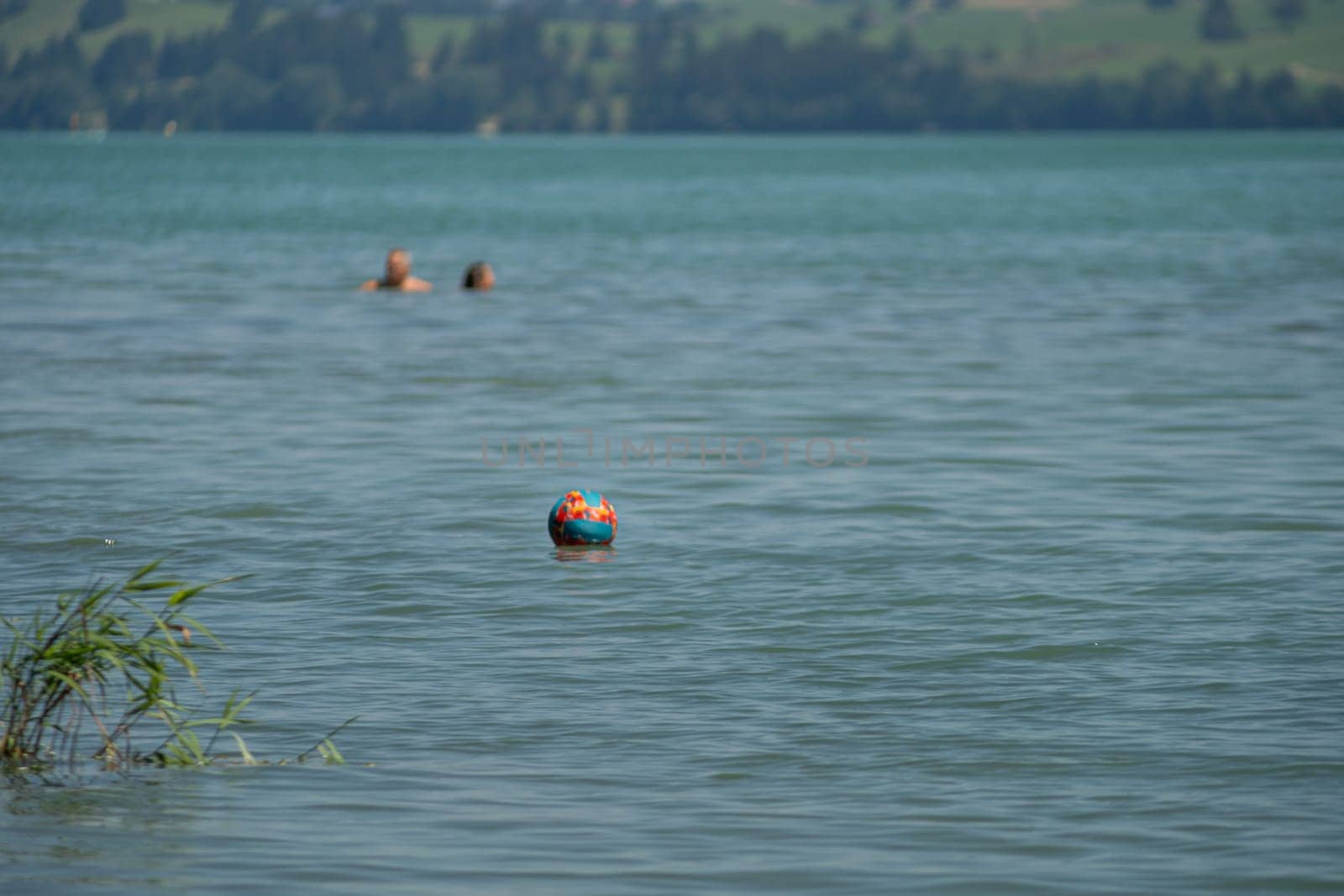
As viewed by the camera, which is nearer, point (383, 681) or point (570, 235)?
point (383, 681)

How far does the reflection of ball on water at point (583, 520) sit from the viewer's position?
14.6 m

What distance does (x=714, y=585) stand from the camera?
44.0 feet

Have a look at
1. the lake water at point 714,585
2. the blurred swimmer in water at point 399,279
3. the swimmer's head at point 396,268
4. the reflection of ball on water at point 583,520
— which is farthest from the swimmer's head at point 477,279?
the reflection of ball on water at point 583,520

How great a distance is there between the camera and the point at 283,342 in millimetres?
29672

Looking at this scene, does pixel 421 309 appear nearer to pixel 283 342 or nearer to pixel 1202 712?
pixel 283 342

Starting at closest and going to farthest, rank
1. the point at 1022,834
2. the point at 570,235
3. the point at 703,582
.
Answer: the point at 1022,834
the point at 703,582
the point at 570,235

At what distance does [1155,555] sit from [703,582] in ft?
11.4

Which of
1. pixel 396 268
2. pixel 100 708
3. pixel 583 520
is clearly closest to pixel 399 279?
pixel 396 268

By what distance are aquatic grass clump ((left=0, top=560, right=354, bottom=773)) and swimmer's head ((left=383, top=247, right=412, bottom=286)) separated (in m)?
26.7

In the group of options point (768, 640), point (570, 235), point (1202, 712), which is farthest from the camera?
point (570, 235)

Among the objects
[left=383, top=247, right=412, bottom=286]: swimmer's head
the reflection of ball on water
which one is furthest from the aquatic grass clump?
[left=383, top=247, right=412, bottom=286]: swimmer's head

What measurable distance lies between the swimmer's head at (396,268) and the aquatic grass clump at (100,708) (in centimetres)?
2670

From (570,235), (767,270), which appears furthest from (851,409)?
(570,235)

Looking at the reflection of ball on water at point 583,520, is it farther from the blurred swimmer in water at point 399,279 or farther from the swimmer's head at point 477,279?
the swimmer's head at point 477,279
